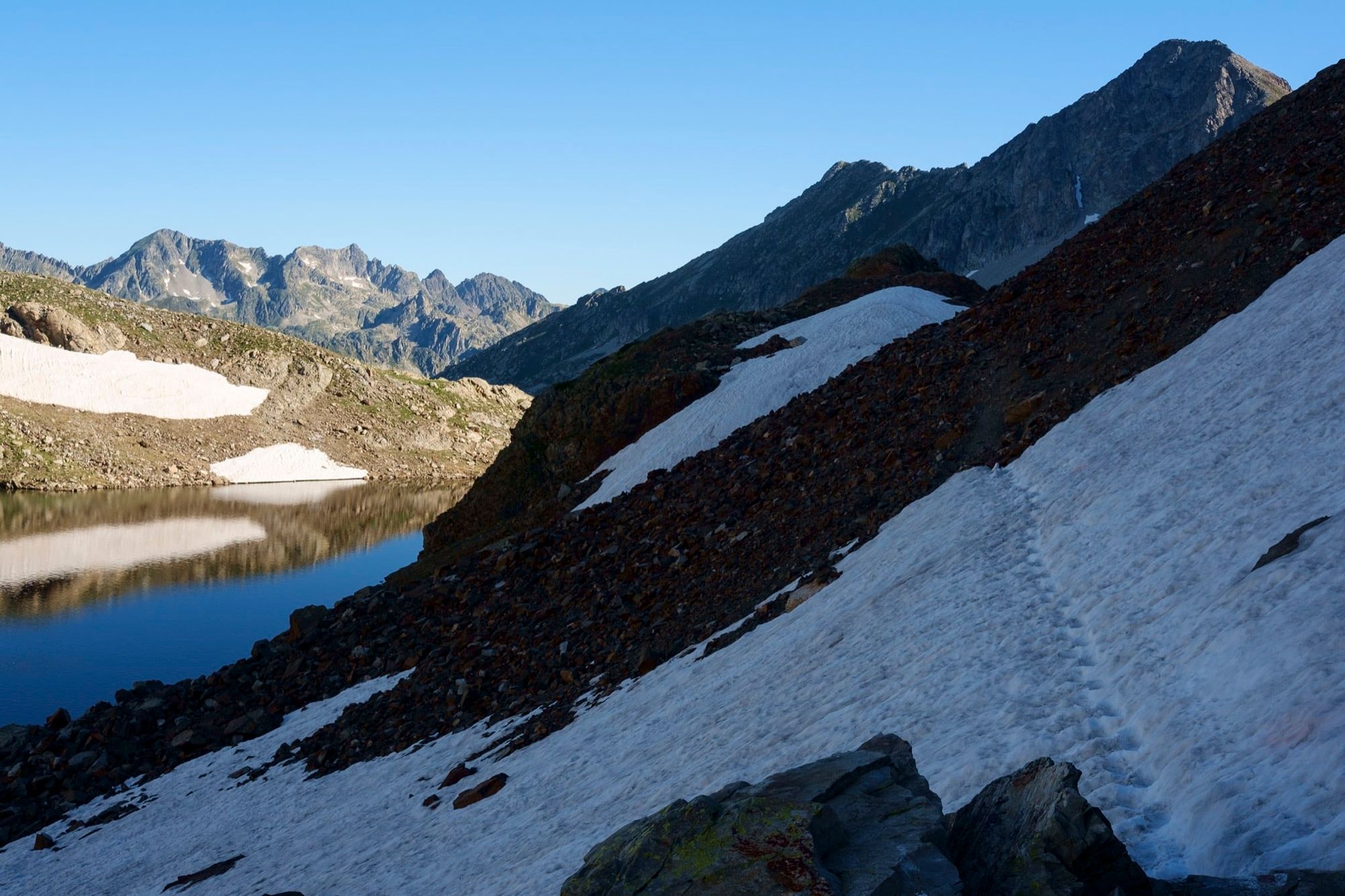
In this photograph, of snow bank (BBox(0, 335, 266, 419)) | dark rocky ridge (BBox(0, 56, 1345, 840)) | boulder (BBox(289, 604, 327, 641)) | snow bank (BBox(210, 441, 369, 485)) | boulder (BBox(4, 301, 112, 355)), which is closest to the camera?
dark rocky ridge (BBox(0, 56, 1345, 840))

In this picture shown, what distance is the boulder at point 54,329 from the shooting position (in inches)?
5615

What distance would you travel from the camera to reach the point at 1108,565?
1292 cm

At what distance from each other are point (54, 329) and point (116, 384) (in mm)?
13307

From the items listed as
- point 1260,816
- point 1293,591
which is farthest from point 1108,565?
point 1260,816

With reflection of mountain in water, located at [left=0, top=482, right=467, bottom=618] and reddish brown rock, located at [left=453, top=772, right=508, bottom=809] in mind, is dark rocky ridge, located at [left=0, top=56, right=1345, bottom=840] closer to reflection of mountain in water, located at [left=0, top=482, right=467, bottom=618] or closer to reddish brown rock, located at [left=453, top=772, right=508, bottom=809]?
reddish brown rock, located at [left=453, top=772, right=508, bottom=809]

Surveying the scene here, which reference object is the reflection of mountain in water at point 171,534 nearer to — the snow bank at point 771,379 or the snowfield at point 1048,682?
the snow bank at point 771,379

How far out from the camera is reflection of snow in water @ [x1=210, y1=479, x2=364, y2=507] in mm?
118562

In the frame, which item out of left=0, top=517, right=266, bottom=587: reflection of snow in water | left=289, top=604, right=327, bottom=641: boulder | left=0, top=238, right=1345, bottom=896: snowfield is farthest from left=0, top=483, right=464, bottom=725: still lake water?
left=0, top=238, right=1345, bottom=896: snowfield

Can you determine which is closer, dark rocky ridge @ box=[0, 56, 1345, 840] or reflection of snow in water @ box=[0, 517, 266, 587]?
dark rocky ridge @ box=[0, 56, 1345, 840]

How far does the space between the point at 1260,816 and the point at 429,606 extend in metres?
29.3

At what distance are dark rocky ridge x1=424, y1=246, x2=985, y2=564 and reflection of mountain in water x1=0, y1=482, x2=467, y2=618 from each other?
32670 mm

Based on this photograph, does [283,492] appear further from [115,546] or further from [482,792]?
[482,792]

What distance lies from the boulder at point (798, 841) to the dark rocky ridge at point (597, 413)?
98.1ft

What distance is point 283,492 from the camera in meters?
130
